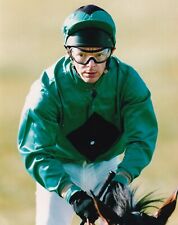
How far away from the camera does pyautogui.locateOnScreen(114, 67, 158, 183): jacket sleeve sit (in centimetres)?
706

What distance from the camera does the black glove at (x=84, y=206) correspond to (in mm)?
6547

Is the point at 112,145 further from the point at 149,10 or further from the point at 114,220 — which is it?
the point at 149,10

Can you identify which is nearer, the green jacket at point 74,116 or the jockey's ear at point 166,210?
the jockey's ear at point 166,210

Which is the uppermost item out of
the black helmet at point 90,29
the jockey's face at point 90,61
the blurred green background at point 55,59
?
the black helmet at point 90,29

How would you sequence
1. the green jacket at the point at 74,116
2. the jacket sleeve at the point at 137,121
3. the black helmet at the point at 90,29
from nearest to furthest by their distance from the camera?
1. the black helmet at the point at 90,29
2. the green jacket at the point at 74,116
3. the jacket sleeve at the point at 137,121

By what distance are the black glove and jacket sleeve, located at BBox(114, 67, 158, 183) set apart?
47cm

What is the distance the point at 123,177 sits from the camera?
686 centimetres

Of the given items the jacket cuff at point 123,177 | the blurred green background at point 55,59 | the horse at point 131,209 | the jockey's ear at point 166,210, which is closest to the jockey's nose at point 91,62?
A: the jacket cuff at point 123,177

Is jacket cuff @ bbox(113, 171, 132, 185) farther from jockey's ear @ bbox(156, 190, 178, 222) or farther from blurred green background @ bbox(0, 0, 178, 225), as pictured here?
Result: blurred green background @ bbox(0, 0, 178, 225)

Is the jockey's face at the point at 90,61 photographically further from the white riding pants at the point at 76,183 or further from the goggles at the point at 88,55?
the white riding pants at the point at 76,183

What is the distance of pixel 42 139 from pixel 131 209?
0.88m

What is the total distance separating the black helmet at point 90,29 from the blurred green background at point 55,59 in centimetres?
270

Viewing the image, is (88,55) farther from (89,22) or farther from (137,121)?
(137,121)

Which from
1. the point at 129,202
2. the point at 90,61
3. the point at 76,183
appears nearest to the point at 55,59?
the point at 76,183
